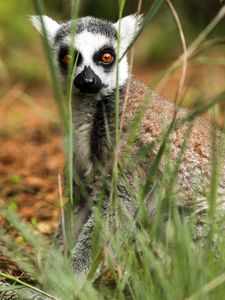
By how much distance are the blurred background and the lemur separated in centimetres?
169

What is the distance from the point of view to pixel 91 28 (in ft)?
13.7

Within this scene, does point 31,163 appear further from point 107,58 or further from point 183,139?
point 183,139

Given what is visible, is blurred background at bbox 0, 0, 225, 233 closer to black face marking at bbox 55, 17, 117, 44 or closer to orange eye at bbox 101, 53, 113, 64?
black face marking at bbox 55, 17, 117, 44

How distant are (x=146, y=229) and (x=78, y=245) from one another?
1075 mm

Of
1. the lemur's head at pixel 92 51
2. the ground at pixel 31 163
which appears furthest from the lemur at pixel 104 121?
the ground at pixel 31 163

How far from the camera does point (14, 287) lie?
2.64m

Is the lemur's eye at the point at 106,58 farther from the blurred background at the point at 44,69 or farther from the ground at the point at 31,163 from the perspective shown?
the blurred background at the point at 44,69

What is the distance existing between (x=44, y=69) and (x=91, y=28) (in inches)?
212

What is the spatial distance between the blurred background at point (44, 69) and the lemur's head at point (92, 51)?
1.56 m

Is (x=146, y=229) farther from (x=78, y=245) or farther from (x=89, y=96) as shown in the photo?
(x=89, y=96)

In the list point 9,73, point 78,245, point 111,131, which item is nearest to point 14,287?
point 78,245

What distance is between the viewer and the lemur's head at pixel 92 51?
12.8ft

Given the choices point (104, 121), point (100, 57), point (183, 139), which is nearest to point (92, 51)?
point (100, 57)

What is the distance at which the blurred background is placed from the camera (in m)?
6.22
